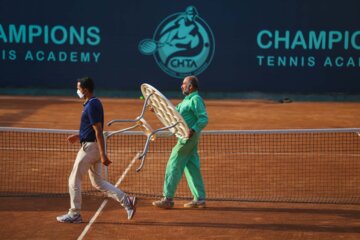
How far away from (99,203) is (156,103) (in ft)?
5.14

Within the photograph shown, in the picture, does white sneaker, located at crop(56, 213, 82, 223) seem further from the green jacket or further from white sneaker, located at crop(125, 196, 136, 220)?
the green jacket

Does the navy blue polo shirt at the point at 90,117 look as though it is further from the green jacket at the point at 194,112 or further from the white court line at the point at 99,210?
the green jacket at the point at 194,112

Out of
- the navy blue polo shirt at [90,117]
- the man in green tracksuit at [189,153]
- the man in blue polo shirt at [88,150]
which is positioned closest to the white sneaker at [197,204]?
the man in green tracksuit at [189,153]

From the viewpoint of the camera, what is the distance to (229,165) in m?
11.4

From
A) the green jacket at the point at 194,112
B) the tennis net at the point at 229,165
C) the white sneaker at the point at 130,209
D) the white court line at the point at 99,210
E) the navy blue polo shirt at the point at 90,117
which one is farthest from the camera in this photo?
the tennis net at the point at 229,165

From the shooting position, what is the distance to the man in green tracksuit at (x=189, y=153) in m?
8.26

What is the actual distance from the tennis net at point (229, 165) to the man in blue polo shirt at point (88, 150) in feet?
3.87

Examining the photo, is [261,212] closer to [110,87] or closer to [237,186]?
[237,186]

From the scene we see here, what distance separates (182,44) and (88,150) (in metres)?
15.2

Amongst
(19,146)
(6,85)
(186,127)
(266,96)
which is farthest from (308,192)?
(6,85)

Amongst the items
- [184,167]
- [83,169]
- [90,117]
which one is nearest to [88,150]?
[83,169]

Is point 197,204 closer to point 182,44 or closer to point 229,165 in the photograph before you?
point 229,165

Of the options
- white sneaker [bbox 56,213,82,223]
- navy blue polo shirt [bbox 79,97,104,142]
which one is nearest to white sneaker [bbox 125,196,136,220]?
white sneaker [bbox 56,213,82,223]

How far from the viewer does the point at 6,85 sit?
906 inches
